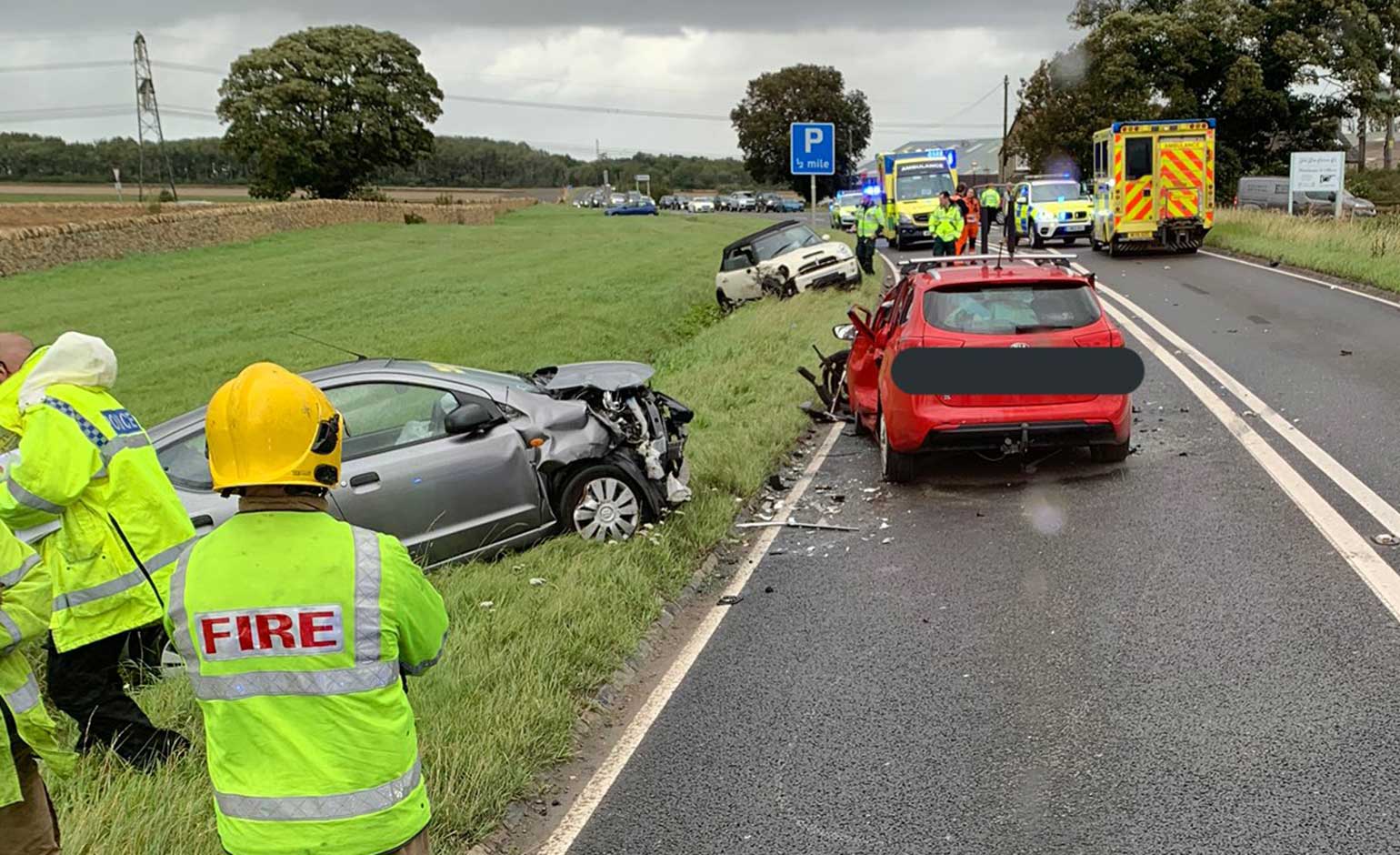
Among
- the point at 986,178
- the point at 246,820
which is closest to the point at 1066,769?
the point at 246,820

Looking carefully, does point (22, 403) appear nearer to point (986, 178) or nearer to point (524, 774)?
point (524, 774)

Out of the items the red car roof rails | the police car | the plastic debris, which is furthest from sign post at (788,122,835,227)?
the plastic debris

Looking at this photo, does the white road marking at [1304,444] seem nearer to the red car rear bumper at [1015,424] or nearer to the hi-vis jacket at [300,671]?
the red car rear bumper at [1015,424]

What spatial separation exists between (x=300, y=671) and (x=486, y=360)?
14655 mm

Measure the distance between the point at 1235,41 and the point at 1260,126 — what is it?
3.96 metres

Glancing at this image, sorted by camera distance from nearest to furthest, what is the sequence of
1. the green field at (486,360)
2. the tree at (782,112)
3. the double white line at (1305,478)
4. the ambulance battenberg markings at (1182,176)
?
the green field at (486,360)
the double white line at (1305,478)
the ambulance battenberg markings at (1182,176)
the tree at (782,112)

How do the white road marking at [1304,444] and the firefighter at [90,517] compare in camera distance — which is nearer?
the firefighter at [90,517]

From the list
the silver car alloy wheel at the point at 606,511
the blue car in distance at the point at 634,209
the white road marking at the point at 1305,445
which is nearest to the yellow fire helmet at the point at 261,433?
the silver car alloy wheel at the point at 606,511

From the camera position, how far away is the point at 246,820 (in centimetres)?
257

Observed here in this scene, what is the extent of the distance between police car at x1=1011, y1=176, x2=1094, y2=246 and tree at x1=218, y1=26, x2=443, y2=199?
46505mm

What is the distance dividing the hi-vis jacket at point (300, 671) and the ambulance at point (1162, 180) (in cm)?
2578

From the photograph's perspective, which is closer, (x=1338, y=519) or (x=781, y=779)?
(x=781, y=779)

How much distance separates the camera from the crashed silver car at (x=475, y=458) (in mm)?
6777

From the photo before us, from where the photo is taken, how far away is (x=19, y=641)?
10.4 ft
